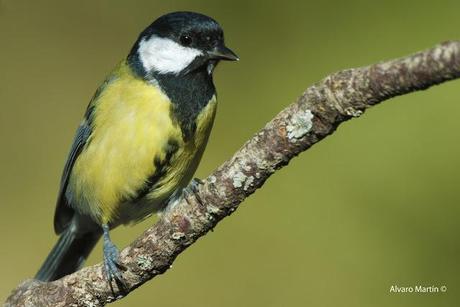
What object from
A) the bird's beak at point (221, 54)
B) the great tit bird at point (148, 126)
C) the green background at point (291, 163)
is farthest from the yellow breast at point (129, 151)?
the green background at point (291, 163)

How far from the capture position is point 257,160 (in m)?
1.51

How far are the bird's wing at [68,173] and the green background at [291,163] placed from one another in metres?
0.13

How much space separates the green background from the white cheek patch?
18.0 inches

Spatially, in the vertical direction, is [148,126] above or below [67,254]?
above

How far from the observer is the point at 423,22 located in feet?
8.53

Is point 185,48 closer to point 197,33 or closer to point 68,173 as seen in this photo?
point 197,33

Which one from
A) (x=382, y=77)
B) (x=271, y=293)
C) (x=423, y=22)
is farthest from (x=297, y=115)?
(x=423, y=22)

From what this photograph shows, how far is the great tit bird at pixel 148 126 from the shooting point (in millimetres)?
2152

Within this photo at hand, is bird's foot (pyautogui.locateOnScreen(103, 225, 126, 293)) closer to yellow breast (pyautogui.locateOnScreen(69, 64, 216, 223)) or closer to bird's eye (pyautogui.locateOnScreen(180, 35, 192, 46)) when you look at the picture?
yellow breast (pyautogui.locateOnScreen(69, 64, 216, 223))

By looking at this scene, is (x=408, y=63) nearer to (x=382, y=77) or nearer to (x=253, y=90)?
(x=382, y=77)

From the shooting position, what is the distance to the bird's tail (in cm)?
249

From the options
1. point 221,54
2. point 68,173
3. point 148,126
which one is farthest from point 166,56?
point 68,173

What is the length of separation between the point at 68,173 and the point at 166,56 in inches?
21.9

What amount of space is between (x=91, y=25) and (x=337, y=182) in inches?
51.3
